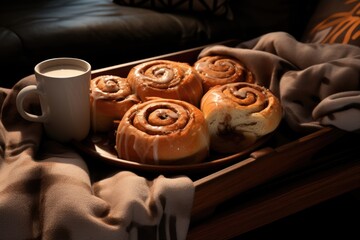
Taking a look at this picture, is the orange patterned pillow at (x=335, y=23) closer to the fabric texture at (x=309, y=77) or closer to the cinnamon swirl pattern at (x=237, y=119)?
the fabric texture at (x=309, y=77)

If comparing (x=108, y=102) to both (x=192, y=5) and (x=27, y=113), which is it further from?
(x=192, y=5)

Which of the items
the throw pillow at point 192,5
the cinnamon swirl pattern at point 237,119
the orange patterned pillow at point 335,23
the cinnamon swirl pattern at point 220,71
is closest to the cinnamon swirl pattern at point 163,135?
the cinnamon swirl pattern at point 237,119

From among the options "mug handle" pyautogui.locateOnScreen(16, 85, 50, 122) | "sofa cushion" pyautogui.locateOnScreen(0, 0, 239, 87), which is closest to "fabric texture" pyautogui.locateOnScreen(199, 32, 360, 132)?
"sofa cushion" pyautogui.locateOnScreen(0, 0, 239, 87)

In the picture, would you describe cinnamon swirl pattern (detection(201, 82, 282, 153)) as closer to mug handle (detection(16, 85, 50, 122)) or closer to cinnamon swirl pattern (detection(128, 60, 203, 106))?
cinnamon swirl pattern (detection(128, 60, 203, 106))

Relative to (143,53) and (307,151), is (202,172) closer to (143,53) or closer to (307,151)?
(307,151)

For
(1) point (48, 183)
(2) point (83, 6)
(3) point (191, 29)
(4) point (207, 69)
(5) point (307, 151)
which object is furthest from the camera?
(2) point (83, 6)

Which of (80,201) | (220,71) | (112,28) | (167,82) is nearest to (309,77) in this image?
(220,71)

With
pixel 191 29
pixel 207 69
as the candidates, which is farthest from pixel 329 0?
pixel 207 69
